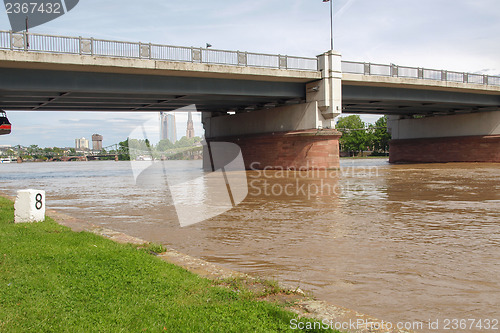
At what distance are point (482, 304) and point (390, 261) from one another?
2197mm

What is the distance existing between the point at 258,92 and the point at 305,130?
506cm

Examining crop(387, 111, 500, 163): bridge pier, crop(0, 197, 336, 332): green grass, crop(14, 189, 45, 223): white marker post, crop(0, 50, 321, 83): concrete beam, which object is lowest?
crop(0, 197, 336, 332): green grass

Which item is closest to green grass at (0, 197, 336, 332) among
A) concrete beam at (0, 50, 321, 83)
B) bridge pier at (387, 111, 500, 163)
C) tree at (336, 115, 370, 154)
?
concrete beam at (0, 50, 321, 83)

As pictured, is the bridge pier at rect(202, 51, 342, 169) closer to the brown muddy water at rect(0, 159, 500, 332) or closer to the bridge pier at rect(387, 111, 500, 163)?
the brown muddy water at rect(0, 159, 500, 332)

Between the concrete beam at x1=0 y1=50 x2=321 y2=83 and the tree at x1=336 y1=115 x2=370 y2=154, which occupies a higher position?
the concrete beam at x1=0 y1=50 x2=321 y2=83

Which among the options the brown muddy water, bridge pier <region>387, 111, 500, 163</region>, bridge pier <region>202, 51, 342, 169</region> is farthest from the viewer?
bridge pier <region>387, 111, 500, 163</region>

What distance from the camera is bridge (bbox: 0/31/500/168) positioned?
2708cm

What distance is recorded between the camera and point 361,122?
6289 inches

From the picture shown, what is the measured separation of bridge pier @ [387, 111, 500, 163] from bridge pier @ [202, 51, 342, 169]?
2355 cm

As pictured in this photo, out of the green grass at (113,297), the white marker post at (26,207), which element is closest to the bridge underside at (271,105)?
the white marker post at (26,207)

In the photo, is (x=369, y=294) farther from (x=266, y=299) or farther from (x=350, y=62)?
(x=350, y=62)

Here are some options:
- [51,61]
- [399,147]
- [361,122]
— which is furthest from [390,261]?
[361,122]

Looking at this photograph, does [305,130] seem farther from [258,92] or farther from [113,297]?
[113,297]

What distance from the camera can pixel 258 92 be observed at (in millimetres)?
35094
